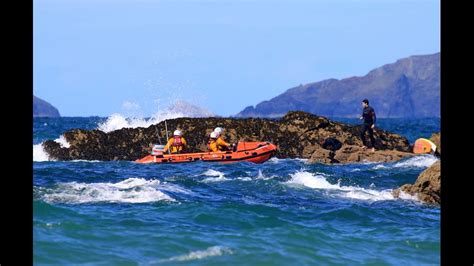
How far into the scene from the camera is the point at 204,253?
39.2 feet

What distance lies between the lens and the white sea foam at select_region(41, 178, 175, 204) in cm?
1636

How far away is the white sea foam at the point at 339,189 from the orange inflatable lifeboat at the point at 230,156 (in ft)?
22.6

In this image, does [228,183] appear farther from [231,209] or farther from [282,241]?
[282,241]

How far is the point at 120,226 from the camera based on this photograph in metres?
13.6

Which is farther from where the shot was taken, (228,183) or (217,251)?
(228,183)

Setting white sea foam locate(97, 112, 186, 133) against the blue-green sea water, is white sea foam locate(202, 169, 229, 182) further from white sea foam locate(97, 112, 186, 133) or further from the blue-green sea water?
white sea foam locate(97, 112, 186, 133)

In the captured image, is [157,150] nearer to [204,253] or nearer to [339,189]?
[339,189]

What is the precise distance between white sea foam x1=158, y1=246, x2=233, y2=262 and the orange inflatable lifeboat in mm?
17254

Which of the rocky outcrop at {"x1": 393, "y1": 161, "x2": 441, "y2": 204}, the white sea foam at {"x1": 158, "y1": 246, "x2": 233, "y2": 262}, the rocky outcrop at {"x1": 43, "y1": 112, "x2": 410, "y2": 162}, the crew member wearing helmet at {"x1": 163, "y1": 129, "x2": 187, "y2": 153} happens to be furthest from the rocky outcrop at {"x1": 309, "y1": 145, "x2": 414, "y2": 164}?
the white sea foam at {"x1": 158, "y1": 246, "x2": 233, "y2": 262}

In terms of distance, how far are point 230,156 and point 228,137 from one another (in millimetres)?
4705

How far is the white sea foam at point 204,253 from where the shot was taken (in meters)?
11.6
